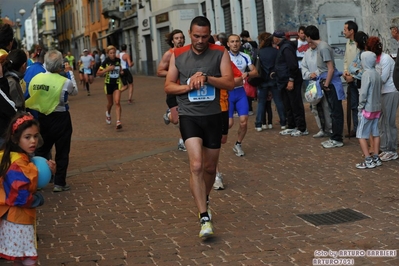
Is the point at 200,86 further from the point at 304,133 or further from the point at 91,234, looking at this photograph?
the point at 304,133

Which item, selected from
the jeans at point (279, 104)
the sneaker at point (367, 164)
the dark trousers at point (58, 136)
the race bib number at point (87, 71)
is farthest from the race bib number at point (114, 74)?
the race bib number at point (87, 71)

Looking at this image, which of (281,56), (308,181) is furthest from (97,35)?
(308,181)

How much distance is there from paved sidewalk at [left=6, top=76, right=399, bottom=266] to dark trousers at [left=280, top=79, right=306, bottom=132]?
1.49 ft

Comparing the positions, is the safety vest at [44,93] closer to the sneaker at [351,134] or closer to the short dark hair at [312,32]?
the short dark hair at [312,32]

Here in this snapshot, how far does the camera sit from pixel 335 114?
12.1 m

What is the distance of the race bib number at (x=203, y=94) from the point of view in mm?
7227

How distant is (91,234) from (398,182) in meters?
3.61

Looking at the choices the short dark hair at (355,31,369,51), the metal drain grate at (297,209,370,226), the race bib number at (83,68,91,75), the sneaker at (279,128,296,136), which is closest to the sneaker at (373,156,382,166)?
the short dark hair at (355,31,369,51)

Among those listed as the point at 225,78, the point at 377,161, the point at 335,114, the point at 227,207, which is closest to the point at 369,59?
the point at 377,161

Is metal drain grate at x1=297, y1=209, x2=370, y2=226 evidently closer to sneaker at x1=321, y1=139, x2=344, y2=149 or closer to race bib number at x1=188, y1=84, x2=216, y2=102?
race bib number at x1=188, y1=84, x2=216, y2=102

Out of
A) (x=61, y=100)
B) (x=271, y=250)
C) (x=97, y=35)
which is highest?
(x=97, y=35)

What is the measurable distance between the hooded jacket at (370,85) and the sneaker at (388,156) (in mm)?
683

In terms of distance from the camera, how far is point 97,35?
66875 mm

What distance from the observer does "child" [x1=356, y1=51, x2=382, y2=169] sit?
1006cm
